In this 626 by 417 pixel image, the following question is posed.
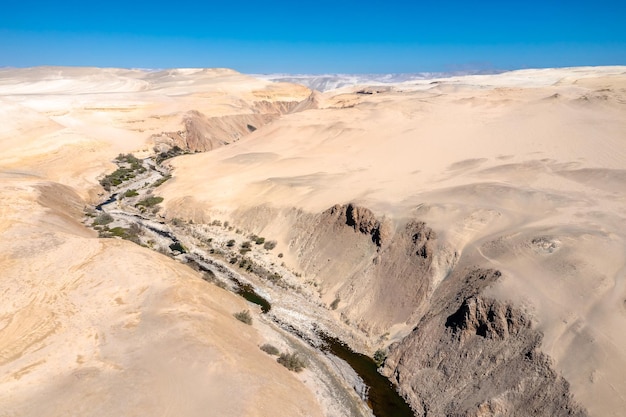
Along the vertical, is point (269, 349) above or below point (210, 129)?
below

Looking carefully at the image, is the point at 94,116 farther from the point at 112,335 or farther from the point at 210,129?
the point at 112,335

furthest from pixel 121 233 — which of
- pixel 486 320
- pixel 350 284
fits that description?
pixel 486 320

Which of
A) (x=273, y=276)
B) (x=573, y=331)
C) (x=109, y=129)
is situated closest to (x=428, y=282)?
(x=573, y=331)

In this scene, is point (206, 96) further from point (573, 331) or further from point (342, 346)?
point (573, 331)

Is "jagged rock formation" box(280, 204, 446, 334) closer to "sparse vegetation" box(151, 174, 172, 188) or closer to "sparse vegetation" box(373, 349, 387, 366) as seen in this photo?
"sparse vegetation" box(373, 349, 387, 366)

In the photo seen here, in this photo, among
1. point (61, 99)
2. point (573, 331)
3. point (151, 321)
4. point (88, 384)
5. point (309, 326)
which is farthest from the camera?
point (61, 99)

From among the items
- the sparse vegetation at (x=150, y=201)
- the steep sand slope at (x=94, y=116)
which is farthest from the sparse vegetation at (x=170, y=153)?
the sparse vegetation at (x=150, y=201)

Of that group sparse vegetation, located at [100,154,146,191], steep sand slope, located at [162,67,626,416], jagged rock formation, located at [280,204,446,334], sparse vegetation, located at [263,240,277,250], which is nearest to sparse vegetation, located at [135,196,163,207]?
steep sand slope, located at [162,67,626,416]

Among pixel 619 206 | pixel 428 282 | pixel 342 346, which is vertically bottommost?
pixel 342 346
